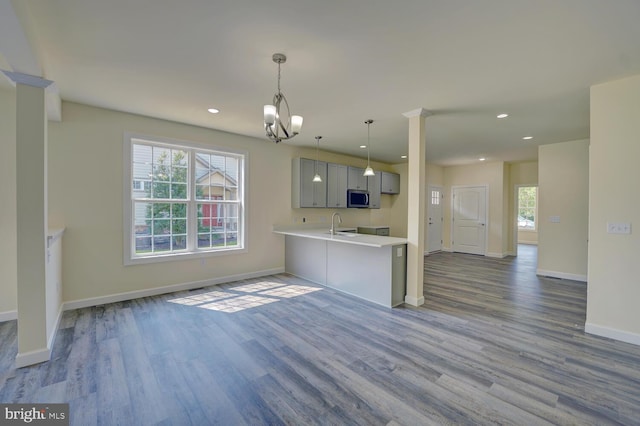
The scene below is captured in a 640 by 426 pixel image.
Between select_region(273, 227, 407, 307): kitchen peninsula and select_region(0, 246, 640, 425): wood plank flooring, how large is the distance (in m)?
0.26

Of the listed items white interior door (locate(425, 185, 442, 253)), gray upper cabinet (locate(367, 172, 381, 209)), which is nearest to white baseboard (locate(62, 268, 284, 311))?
gray upper cabinet (locate(367, 172, 381, 209))

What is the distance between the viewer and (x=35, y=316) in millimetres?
2342

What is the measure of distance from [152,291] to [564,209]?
24.3 feet

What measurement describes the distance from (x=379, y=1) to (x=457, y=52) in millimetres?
954

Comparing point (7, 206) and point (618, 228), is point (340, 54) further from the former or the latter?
point (7, 206)

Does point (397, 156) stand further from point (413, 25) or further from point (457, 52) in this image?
point (413, 25)

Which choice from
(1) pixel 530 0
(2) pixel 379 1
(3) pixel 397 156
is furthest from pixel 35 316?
(3) pixel 397 156

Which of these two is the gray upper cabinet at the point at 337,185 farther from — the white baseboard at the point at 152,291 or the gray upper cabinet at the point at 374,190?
the white baseboard at the point at 152,291

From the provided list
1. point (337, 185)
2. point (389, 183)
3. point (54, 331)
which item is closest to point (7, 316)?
point (54, 331)

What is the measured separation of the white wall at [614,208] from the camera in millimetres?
2738

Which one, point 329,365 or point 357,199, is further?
point 357,199

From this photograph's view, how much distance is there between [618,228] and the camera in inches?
111

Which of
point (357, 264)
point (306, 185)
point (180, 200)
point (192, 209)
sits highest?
point (306, 185)

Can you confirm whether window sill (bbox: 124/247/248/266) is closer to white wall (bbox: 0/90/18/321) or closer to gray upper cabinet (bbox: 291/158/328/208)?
white wall (bbox: 0/90/18/321)
